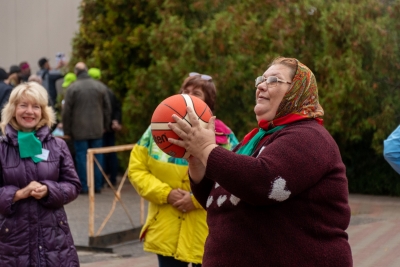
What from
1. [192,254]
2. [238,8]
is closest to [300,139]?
[192,254]

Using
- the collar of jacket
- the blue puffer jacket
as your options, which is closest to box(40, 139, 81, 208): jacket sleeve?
the blue puffer jacket

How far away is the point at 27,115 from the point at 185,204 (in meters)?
1.32

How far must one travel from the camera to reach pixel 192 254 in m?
5.41

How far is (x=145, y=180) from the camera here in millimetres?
5691

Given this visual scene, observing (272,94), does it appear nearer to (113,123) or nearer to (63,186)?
(63,186)

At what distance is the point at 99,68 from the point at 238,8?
11.8 ft

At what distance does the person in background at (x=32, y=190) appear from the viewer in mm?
5434

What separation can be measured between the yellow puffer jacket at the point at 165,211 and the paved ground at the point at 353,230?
307cm

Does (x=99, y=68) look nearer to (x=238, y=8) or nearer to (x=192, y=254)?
(x=238, y=8)

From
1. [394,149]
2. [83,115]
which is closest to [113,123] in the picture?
[83,115]

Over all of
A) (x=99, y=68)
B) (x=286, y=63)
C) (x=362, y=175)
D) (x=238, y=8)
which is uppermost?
(x=286, y=63)

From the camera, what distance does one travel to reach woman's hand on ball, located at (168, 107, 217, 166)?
3382mm

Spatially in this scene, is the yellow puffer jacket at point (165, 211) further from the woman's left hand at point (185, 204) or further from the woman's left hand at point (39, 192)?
the woman's left hand at point (39, 192)

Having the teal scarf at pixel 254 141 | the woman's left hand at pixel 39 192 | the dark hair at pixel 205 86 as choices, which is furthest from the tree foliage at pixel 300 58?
the teal scarf at pixel 254 141
